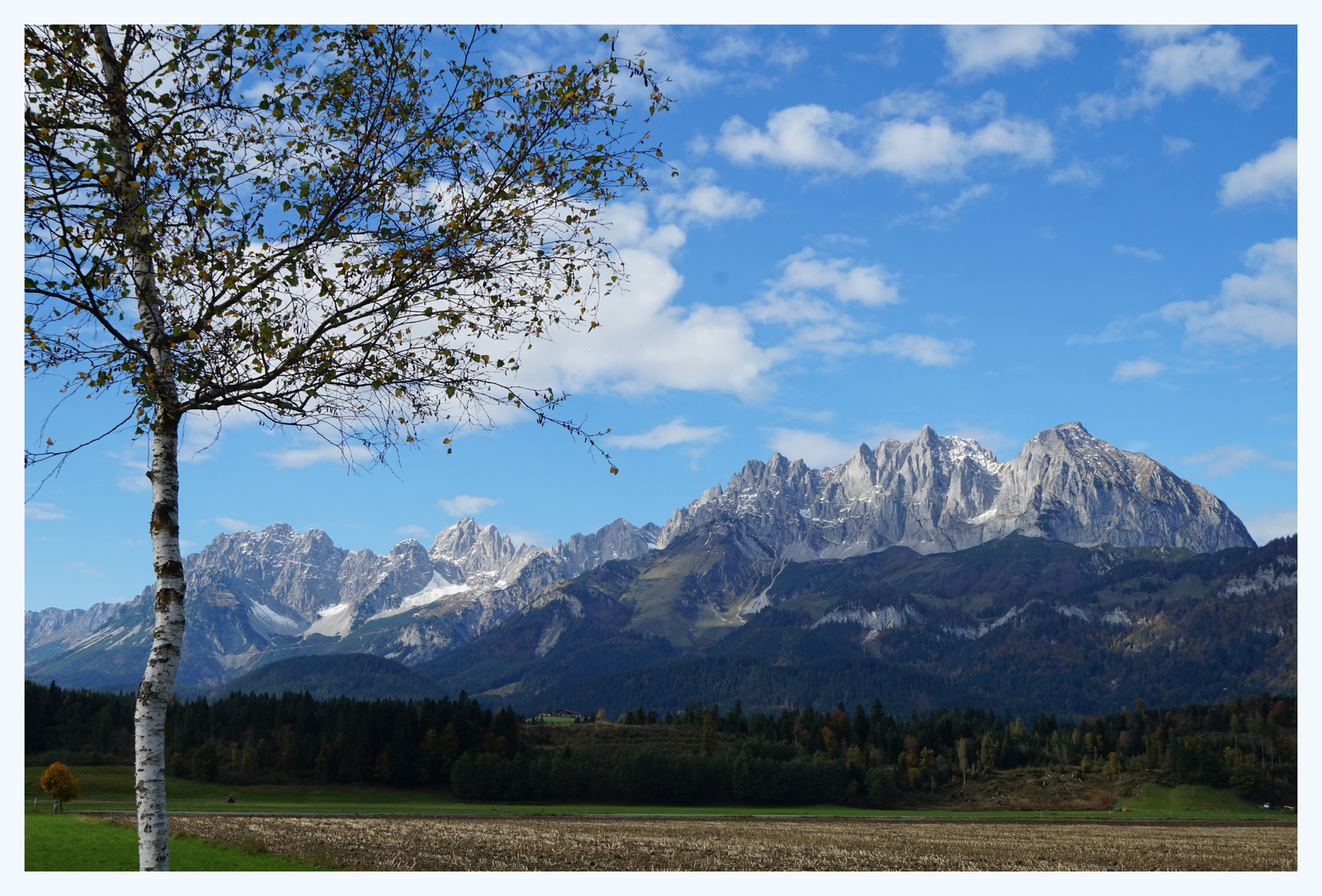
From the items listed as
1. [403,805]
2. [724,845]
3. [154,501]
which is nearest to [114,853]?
[724,845]

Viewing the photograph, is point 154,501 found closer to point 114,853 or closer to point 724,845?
point 114,853

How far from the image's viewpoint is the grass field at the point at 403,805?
112 m

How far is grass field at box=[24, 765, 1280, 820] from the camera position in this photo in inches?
4419

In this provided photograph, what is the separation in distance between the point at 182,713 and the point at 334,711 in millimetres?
31980

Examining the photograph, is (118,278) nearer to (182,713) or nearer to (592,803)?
(592,803)

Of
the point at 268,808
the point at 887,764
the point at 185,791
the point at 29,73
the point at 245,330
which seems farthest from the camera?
the point at 887,764

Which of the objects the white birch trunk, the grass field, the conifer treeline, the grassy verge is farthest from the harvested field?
the conifer treeline

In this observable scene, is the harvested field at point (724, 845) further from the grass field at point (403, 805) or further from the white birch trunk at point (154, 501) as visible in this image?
the white birch trunk at point (154, 501)

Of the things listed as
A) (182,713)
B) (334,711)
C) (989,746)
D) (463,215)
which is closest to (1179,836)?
(463,215)

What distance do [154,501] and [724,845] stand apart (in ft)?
178

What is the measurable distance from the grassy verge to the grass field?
183 feet

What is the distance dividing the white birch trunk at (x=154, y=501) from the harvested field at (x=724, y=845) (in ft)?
115

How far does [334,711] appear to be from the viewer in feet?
542

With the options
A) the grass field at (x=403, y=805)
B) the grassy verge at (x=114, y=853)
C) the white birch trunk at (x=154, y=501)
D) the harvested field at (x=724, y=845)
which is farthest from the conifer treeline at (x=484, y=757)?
the white birch trunk at (x=154, y=501)
